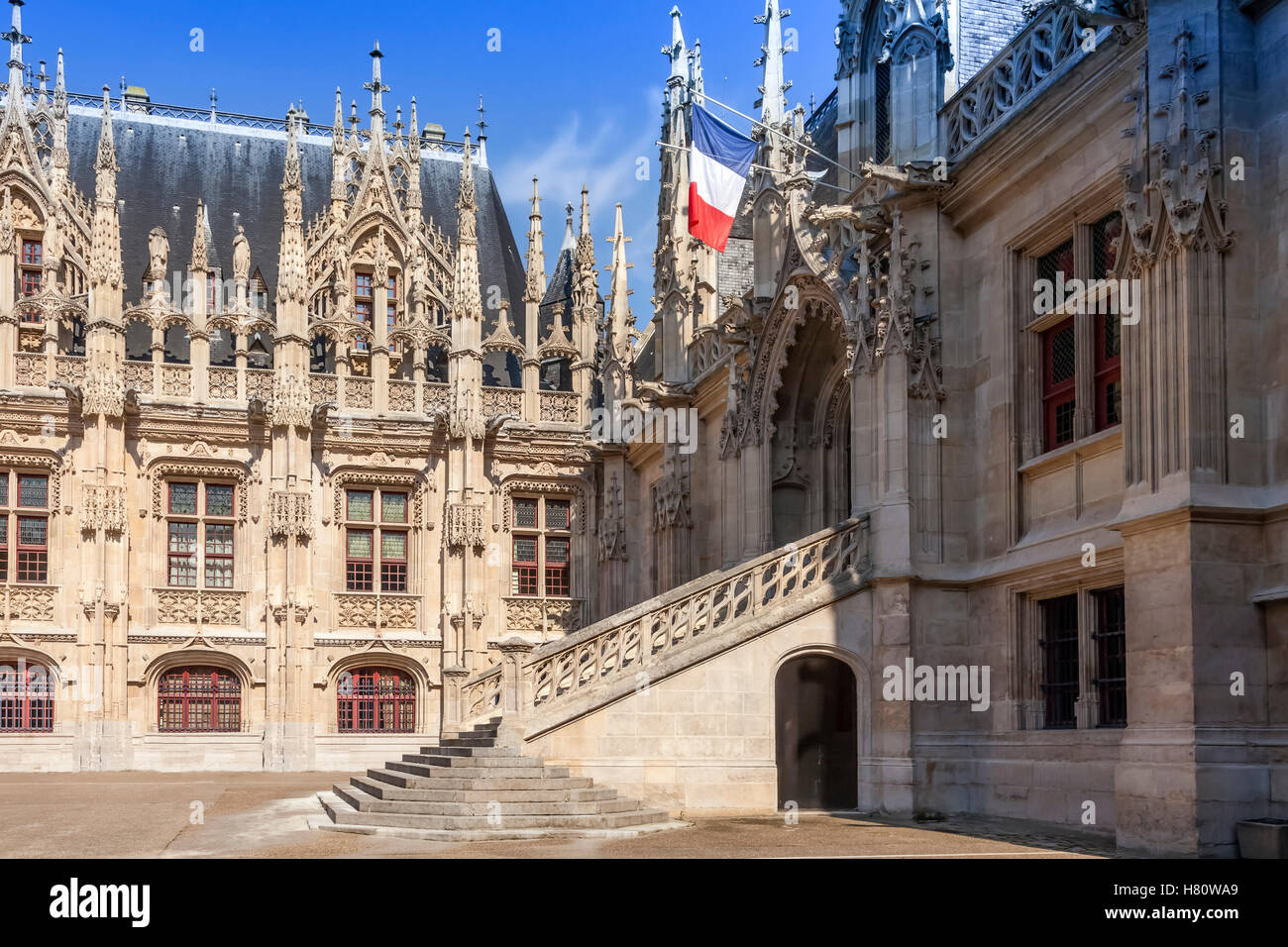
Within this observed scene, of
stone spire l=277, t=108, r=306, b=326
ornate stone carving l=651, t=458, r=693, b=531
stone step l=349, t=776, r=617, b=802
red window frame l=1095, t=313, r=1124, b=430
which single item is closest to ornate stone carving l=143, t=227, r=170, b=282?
stone spire l=277, t=108, r=306, b=326

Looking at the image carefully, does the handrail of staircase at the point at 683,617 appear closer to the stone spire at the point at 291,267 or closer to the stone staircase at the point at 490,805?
the stone staircase at the point at 490,805

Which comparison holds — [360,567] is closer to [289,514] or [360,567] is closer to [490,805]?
[289,514]

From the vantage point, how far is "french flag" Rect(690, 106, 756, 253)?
21047 mm

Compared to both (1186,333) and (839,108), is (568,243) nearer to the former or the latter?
(839,108)

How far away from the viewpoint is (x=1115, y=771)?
12.7 m

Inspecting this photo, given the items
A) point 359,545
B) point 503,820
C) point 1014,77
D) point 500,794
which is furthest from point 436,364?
point 503,820

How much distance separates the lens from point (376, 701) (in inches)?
1206

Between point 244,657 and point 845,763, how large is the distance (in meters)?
14.3

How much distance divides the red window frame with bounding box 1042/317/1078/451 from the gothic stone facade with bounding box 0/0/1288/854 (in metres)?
0.06

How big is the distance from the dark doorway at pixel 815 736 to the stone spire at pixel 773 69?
371 inches

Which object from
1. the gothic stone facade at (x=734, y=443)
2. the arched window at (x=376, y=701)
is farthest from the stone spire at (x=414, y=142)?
the arched window at (x=376, y=701)

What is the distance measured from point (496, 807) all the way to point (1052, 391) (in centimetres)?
736

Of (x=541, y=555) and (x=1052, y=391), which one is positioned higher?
(x=1052, y=391)
